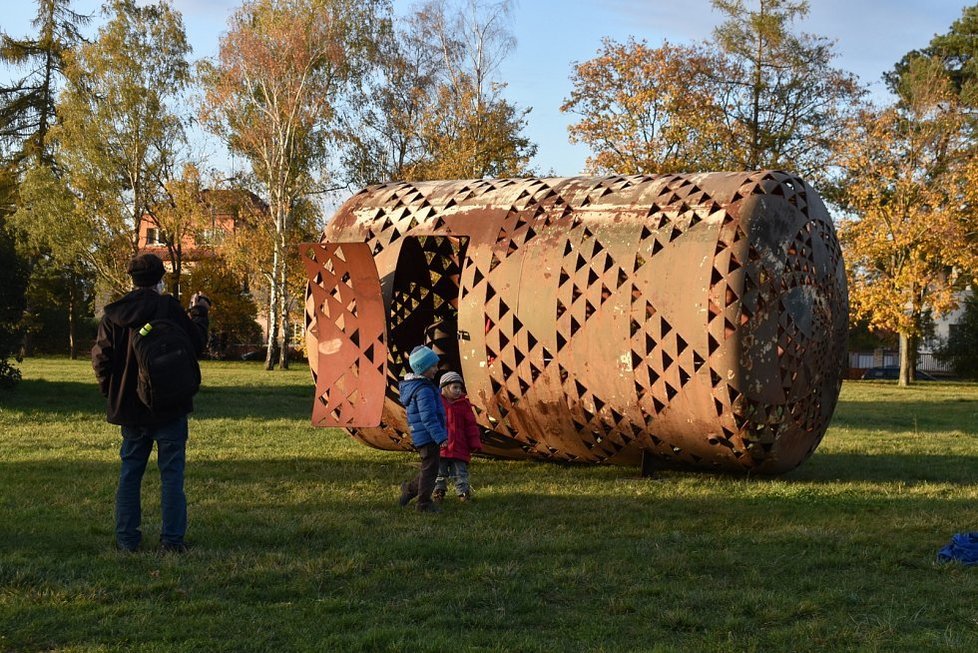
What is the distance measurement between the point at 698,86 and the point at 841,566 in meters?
27.2

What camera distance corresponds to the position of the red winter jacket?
8430 mm

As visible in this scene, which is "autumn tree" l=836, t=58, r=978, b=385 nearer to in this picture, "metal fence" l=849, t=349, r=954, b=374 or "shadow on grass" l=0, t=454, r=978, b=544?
"metal fence" l=849, t=349, r=954, b=374

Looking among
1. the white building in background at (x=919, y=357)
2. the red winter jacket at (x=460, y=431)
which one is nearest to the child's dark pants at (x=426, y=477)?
the red winter jacket at (x=460, y=431)

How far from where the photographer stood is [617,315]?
27.7 ft

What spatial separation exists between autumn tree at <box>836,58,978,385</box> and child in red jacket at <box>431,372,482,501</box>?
26096 millimetres

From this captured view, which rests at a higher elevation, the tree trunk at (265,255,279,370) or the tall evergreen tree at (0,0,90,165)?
the tall evergreen tree at (0,0,90,165)

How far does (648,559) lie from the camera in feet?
19.9

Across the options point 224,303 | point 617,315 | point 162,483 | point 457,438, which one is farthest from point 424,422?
point 224,303

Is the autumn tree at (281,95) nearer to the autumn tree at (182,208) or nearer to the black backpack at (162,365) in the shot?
the autumn tree at (182,208)

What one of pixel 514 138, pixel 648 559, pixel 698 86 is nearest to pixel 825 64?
pixel 698 86

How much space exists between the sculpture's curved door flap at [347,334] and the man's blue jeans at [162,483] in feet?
10.1

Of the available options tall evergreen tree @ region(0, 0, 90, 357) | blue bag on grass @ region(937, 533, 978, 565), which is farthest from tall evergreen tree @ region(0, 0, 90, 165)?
blue bag on grass @ region(937, 533, 978, 565)

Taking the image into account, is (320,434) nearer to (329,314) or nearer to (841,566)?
(329,314)

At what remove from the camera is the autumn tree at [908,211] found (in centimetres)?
3184
